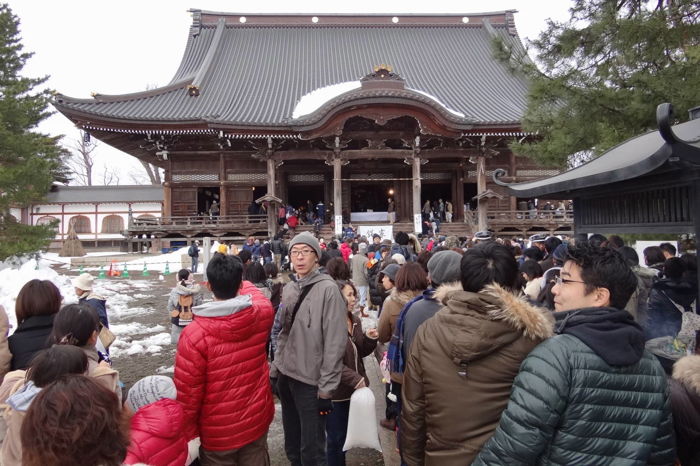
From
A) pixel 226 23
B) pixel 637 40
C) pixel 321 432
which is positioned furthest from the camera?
pixel 226 23

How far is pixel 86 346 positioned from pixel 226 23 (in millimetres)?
26652

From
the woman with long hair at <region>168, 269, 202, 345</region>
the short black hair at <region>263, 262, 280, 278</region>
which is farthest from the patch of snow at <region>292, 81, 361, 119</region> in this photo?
the short black hair at <region>263, 262, 280, 278</region>

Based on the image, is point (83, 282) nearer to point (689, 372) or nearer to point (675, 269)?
point (689, 372)

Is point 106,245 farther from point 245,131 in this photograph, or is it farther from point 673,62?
point 673,62

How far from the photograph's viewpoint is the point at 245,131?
15.1 metres

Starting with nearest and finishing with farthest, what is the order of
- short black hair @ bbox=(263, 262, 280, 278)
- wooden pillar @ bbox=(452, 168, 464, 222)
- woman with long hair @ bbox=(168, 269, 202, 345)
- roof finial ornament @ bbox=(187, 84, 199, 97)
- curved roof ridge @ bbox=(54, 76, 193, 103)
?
short black hair @ bbox=(263, 262, 280, 278) → woman with long hair @ bbox=(168, 269, 202, 345) → curved roof ridge @ bbox=(54, 76, 193, 103) → roof finial ornament @ bbox=(187, 84, 199, 97) → wooden pillar @ bbox=(452, 168, 464, 222)

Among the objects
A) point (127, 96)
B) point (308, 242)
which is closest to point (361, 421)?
point (308, 242)

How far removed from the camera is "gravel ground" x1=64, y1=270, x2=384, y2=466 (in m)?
3.26

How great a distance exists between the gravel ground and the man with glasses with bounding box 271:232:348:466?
0.80 meters

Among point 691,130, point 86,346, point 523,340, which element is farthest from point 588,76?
point 86,346

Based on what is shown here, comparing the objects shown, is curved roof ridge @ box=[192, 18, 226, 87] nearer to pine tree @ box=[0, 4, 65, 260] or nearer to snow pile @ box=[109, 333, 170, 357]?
pine tree @ box=[0, 4, 65, 260]

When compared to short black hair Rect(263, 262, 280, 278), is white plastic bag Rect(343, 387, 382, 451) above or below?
below

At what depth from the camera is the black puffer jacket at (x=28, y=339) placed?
92.7 inches

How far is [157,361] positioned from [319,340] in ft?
12.9
